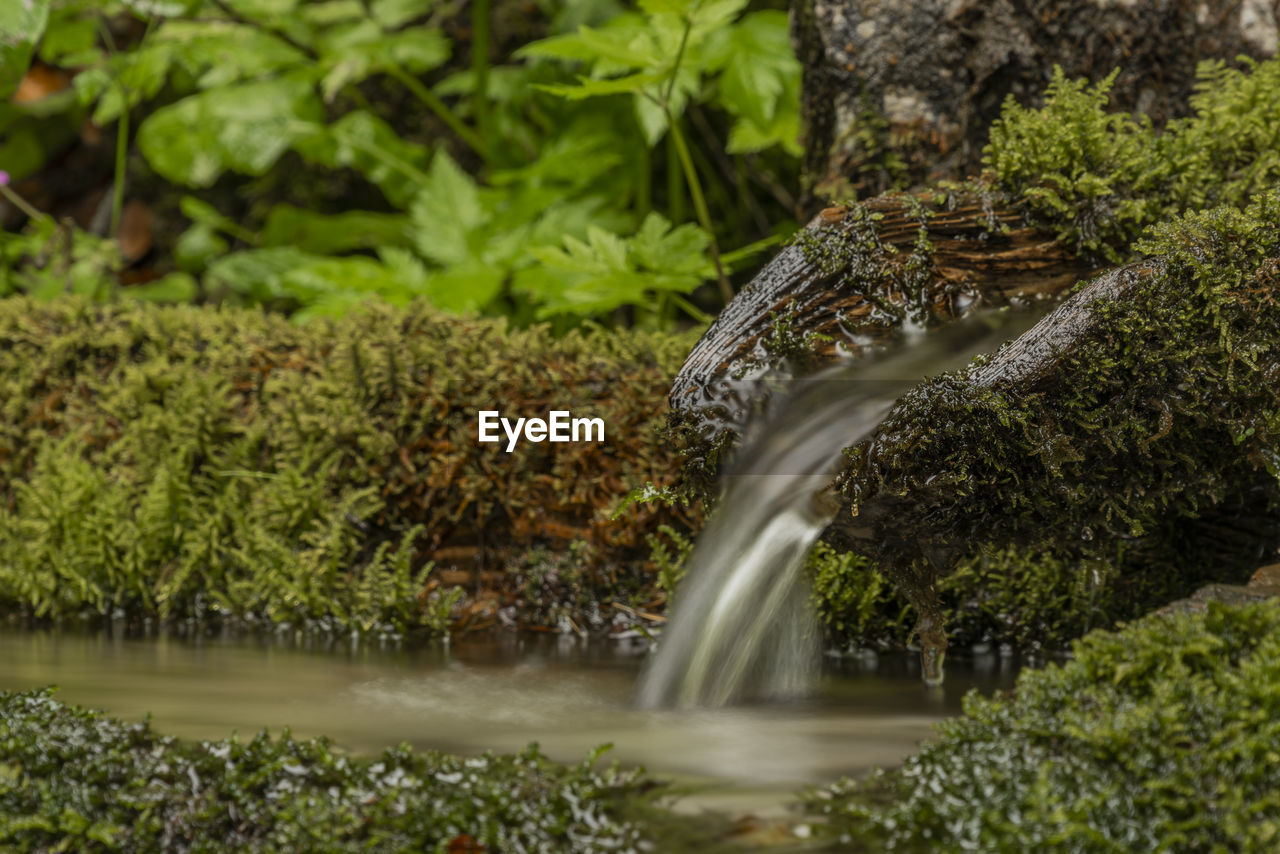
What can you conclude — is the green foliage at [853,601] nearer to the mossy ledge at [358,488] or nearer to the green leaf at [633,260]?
the mossy ledge at [358,488]

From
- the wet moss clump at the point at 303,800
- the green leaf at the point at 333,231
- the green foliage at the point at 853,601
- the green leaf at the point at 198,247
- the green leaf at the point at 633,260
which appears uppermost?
the green leaf at the point at 198,247

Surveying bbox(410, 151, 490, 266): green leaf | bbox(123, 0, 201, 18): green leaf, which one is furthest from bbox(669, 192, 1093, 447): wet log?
bbox(123, 0, 201, 18): green leaf

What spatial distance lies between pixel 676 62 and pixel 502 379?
97 cm

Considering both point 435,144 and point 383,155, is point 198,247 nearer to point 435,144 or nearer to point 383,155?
point 435,144

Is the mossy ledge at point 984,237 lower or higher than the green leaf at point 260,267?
lower

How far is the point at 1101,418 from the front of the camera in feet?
5.87

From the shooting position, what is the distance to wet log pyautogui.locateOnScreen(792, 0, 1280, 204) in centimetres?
293

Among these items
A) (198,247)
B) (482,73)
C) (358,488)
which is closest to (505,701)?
(358,488)

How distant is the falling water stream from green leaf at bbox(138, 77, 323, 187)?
318 cm

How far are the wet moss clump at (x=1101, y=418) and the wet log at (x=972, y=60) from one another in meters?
1.16

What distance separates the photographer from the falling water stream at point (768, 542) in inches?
77.3

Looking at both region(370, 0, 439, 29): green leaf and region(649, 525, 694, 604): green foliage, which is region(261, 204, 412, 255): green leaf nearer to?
region(370, 0, 439, 29): green leaf

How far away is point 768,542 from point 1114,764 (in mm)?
757

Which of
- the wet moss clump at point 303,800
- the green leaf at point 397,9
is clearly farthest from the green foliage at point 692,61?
the wet moss clump at point 303,800
